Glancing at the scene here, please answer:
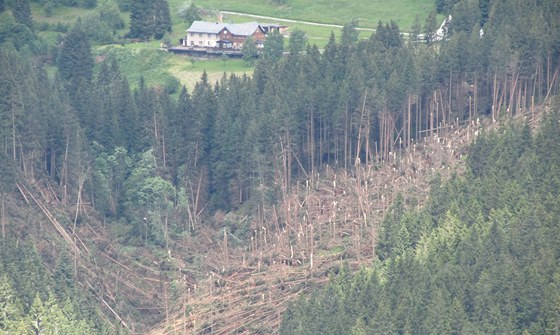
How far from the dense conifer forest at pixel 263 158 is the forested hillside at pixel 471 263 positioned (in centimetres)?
14

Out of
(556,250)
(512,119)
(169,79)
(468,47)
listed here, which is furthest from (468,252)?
(169,79)

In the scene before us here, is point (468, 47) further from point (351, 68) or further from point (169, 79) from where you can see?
point (169, 79)

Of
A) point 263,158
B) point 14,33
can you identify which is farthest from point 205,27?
point 263,158

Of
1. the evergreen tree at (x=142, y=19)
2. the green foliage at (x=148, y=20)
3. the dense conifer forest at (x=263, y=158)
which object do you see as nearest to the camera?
the dense conifer forest at (x=263, y=158)

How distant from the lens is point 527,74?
127000mm

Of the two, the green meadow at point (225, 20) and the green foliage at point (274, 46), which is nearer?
the green foliage at point (274, 46)

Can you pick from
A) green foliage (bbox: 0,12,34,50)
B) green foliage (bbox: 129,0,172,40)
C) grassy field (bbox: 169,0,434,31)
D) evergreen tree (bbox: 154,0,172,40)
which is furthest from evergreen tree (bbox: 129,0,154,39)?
green foliage (bbox: 0,12,34,50)

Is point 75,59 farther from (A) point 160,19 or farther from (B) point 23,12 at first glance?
(A) point 160,19

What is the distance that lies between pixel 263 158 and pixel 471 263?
27290mm

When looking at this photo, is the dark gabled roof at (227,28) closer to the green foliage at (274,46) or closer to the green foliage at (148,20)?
the green foliage at (148,20)

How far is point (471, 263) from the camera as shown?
101 metres

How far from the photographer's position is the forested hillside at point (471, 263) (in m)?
96.1

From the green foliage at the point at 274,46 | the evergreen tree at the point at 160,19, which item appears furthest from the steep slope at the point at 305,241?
the evergreen tree at the point at 160,19

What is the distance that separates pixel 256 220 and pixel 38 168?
14354 millimetres
